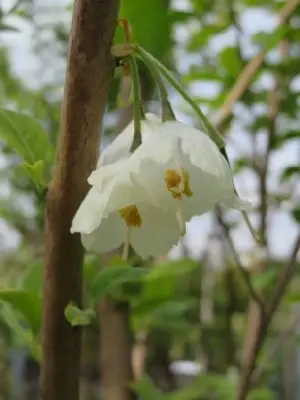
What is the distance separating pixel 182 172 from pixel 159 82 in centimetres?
4

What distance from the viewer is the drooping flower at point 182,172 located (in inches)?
11.0

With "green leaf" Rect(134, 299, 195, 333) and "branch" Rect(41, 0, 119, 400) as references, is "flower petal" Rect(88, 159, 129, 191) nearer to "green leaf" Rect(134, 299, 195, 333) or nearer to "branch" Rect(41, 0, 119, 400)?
"branch" Rect(41, 0, 119, 400)

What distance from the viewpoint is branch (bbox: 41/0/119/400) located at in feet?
0.87

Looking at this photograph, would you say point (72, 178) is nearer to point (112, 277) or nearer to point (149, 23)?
point (112, 277)

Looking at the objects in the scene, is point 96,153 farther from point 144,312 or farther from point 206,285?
point 206,285

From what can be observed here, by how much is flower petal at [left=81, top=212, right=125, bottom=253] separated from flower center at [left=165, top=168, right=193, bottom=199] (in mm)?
42

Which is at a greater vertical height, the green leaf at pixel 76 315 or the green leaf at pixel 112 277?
the green leaf at pixel 112 277

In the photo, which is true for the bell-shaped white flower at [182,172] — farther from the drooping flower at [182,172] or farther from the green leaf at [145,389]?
the green leaf at [145,389]

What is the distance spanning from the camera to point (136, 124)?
0.29 metres

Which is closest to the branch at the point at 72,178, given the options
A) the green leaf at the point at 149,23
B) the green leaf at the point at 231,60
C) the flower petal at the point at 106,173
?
the flower petal at the point at 106,173

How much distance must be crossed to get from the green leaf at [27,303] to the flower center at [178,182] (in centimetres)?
9

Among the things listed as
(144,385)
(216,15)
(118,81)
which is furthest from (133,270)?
(216,15)

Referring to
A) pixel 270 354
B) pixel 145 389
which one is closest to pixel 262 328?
pixel 145 389

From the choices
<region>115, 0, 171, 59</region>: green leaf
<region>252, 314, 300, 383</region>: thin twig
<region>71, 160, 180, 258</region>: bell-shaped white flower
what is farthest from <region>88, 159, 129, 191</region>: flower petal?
<region>252, 314, 300, 383</region>: thin twig
